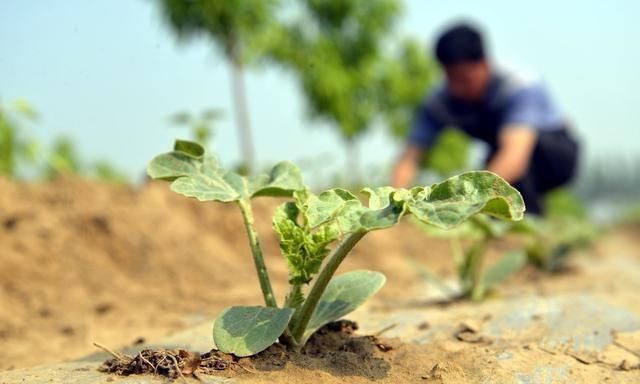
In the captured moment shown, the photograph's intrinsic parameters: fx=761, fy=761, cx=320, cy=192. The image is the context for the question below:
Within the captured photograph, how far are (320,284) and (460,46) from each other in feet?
15.2

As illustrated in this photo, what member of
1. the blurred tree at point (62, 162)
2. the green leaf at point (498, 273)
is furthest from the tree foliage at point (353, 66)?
the green leaf at point (498, 273)

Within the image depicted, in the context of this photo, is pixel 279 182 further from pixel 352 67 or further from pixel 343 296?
pixel 352 67

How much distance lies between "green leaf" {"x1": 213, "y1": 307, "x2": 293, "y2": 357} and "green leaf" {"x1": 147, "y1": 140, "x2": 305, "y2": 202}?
29cm

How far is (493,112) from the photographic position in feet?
20.6

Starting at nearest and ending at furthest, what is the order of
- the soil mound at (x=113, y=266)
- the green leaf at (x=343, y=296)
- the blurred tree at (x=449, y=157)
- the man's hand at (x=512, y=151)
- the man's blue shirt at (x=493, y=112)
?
the green leaf at (x=343, y=296) < the soil mound at (x=113, y=266) < the man's hand at (x=512, y=151) < the man's blue shirt at (x=493, y=112) < the blurred tree at (x=449, y=157)

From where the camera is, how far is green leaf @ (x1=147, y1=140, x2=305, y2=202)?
6.20 ft

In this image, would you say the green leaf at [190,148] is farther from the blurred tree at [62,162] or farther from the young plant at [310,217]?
the blurred tree at [62,162]

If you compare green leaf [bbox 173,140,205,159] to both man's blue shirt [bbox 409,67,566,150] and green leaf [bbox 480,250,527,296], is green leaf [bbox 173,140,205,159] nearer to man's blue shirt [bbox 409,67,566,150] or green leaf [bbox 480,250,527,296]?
green leaf [bbox 480,250,527,296]

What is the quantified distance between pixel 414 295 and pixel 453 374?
247 cm

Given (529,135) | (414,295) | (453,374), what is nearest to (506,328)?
(453,374)

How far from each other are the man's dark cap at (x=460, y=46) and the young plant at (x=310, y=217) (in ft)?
14.2

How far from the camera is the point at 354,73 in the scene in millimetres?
21125

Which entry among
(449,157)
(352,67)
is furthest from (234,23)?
(449,157)

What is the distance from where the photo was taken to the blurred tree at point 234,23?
14.5m
